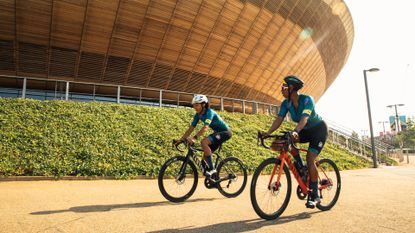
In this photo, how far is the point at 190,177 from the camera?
5.31m

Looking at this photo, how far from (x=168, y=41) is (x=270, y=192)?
19.3m

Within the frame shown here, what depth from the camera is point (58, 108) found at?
469 inches

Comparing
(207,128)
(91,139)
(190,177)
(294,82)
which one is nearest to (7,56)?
(91,139)

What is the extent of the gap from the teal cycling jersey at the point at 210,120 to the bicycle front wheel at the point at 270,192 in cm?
177

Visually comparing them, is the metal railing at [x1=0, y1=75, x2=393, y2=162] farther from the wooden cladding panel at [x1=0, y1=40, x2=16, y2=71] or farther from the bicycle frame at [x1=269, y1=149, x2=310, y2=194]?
the bicycle frame at [x1=269, y1=149, x2=310, y2=194]

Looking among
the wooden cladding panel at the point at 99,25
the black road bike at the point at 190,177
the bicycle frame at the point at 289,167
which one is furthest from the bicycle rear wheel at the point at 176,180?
the wooden cladding panel at the point at 99,25

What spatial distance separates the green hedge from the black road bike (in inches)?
139

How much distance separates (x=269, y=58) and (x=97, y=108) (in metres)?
18.5

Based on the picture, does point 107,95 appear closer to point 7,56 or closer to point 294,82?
point 7,56

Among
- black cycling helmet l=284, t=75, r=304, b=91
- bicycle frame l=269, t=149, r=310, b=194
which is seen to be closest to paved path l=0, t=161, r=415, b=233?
bicycle frame l=269, t=149, r=310, b=194

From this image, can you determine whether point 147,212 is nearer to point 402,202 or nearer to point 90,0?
point 402,202

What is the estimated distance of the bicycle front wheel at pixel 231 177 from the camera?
5912 mm

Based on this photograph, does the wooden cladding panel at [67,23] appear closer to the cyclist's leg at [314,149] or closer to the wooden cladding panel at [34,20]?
the wooden cladding panel at [34,20]

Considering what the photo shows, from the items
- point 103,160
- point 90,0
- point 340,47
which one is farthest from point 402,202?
point 340,47
